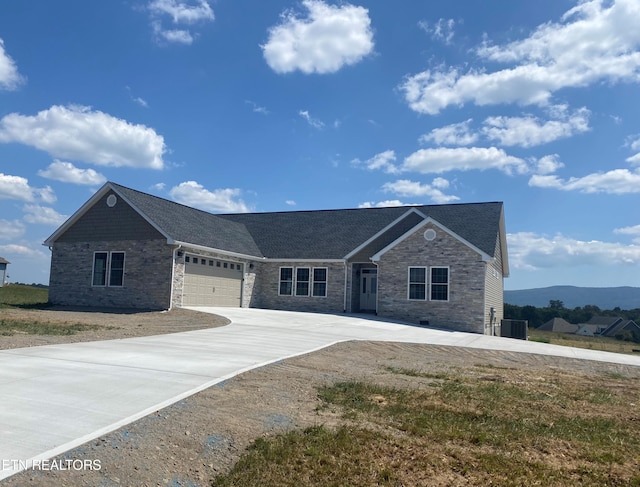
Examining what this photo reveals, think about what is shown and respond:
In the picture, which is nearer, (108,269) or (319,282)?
(108,269)

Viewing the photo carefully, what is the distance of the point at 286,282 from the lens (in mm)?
28141

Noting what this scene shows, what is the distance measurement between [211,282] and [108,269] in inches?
189


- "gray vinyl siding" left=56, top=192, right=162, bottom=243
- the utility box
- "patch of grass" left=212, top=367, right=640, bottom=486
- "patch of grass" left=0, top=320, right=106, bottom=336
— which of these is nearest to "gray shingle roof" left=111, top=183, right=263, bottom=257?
"gray vinyl siding" left=56, top=192, right=162, bottom=243

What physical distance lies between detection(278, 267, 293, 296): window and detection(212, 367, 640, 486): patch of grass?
1973 centimetres

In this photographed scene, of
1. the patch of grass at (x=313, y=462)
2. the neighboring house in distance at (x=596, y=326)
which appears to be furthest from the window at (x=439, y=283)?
the neighboring house in distance at (x=596, y=326)

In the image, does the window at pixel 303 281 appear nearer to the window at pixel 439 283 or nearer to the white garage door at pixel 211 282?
the white garage door at pixel 211 282

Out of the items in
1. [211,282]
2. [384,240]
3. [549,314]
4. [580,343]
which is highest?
[384,240]

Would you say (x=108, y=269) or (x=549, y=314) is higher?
(x=108, y=269)

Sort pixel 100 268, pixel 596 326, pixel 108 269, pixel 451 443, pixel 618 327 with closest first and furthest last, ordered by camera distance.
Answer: pixel 451 443 < pixel 108 269 < pixel 100 268 < pixel 618 327 < pixel 596 326

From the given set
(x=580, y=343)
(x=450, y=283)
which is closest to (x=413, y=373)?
(x=450, y=283)

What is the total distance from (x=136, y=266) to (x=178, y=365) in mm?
15693

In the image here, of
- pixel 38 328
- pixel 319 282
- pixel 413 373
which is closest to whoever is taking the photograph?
pixel 413 373

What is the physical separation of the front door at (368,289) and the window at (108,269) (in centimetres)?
1213

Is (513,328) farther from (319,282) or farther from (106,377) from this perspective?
(106,377)
